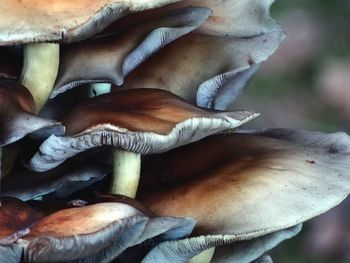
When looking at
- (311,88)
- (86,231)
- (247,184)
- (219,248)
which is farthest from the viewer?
(311,88)

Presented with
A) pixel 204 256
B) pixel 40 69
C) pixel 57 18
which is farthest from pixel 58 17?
pixel 204 256

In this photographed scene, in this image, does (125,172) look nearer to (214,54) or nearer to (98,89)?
(98,89)

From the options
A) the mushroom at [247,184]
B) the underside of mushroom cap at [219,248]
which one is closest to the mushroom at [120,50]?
the mushroom at [247,184]

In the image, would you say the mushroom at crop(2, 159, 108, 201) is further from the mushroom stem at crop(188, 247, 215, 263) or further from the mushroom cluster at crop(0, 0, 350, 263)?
the mushroom stem at crop(188, 247, 215, 263)

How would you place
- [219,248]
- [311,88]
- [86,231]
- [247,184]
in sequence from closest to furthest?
[86,231]
[247,184]
[219,248]
[311,88]

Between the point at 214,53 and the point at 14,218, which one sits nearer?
the point at 14,218

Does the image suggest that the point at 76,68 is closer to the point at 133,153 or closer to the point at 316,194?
the point at 133,153

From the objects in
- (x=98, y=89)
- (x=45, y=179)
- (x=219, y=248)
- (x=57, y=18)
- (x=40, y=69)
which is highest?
(x=57, y=18)

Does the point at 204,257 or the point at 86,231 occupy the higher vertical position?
the point at 86,231

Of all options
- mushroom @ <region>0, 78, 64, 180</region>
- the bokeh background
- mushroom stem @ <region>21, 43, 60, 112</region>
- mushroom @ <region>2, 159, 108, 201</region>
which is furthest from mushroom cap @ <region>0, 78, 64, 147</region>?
the bokeh background

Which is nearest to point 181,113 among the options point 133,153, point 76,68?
point 133,153
